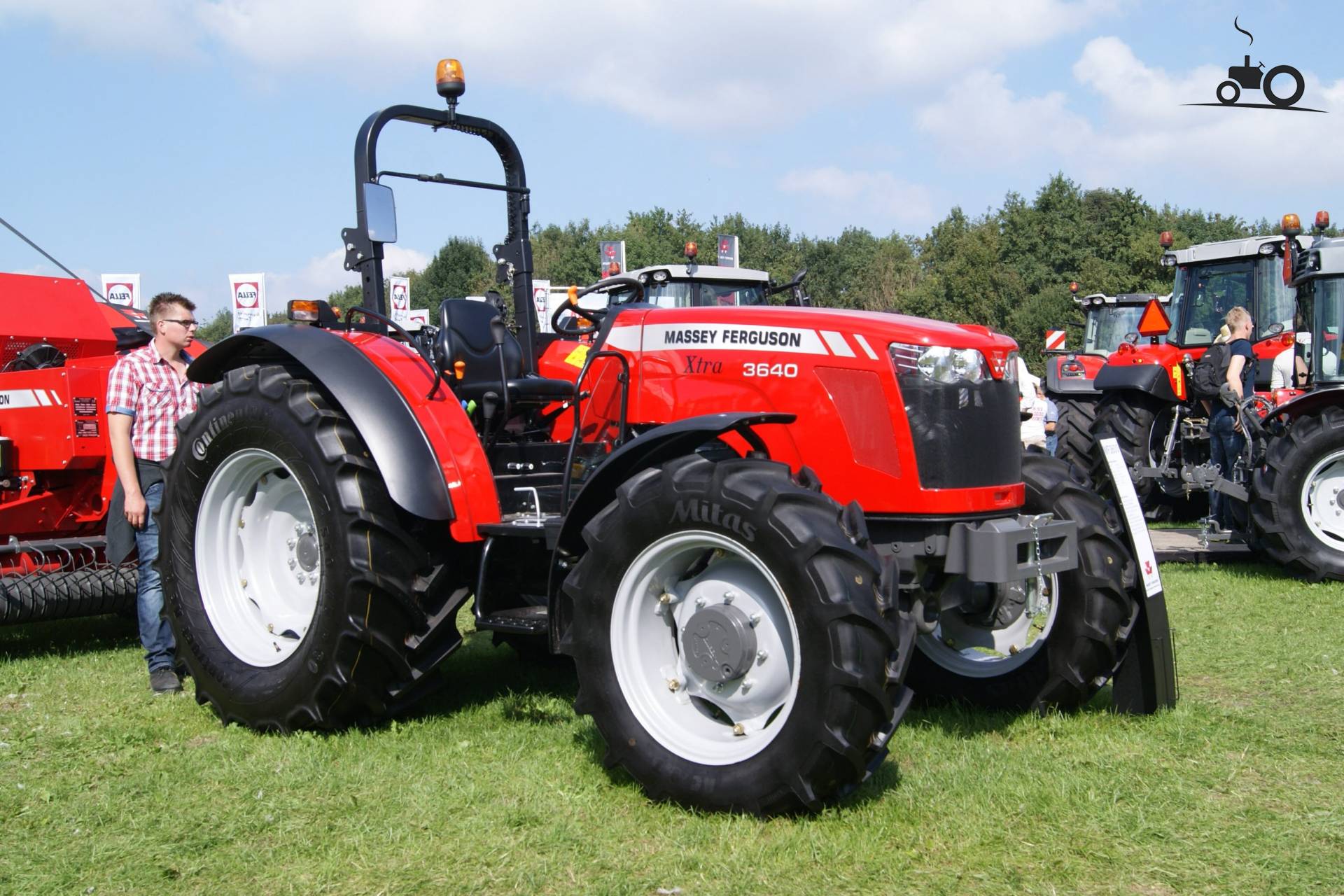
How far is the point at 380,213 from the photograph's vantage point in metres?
4.89

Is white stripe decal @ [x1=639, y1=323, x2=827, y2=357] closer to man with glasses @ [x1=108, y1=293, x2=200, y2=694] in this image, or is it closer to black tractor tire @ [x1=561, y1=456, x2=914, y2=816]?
black tractor tire @ [x1=561, y1=456, x2=914, y2=816]

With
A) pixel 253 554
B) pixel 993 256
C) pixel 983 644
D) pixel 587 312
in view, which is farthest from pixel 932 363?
pixel 993 256

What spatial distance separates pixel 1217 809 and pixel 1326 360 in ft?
21.5

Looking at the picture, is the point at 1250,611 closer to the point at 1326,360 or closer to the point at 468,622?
the point at 1326,360

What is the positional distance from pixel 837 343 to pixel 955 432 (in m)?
0.49

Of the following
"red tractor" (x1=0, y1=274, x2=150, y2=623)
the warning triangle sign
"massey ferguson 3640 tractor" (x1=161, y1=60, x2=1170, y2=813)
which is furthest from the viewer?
the warning triangle sign

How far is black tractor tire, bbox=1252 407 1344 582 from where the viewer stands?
7785 mm

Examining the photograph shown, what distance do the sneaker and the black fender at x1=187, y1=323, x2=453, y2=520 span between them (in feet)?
5.12

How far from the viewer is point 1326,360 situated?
8.91 meters

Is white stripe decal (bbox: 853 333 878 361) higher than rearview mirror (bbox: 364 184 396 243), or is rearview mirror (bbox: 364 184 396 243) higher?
rearview mirror (bbox: 364 184 396 243)

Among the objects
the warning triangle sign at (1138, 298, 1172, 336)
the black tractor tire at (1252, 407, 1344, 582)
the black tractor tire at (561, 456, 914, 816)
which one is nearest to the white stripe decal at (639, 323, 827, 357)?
the black tractor tire at (561, 456, 914, 816)

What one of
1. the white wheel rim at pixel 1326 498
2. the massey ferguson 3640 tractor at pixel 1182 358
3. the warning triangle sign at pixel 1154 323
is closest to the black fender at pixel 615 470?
the white wheel rim at pixel 1326 498

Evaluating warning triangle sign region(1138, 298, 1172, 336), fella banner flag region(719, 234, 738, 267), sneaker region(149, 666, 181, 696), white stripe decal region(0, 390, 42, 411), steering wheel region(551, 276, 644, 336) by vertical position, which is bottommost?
sneaker region(149, 666, 181, 696)

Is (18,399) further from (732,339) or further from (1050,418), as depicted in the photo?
(1050,418)
